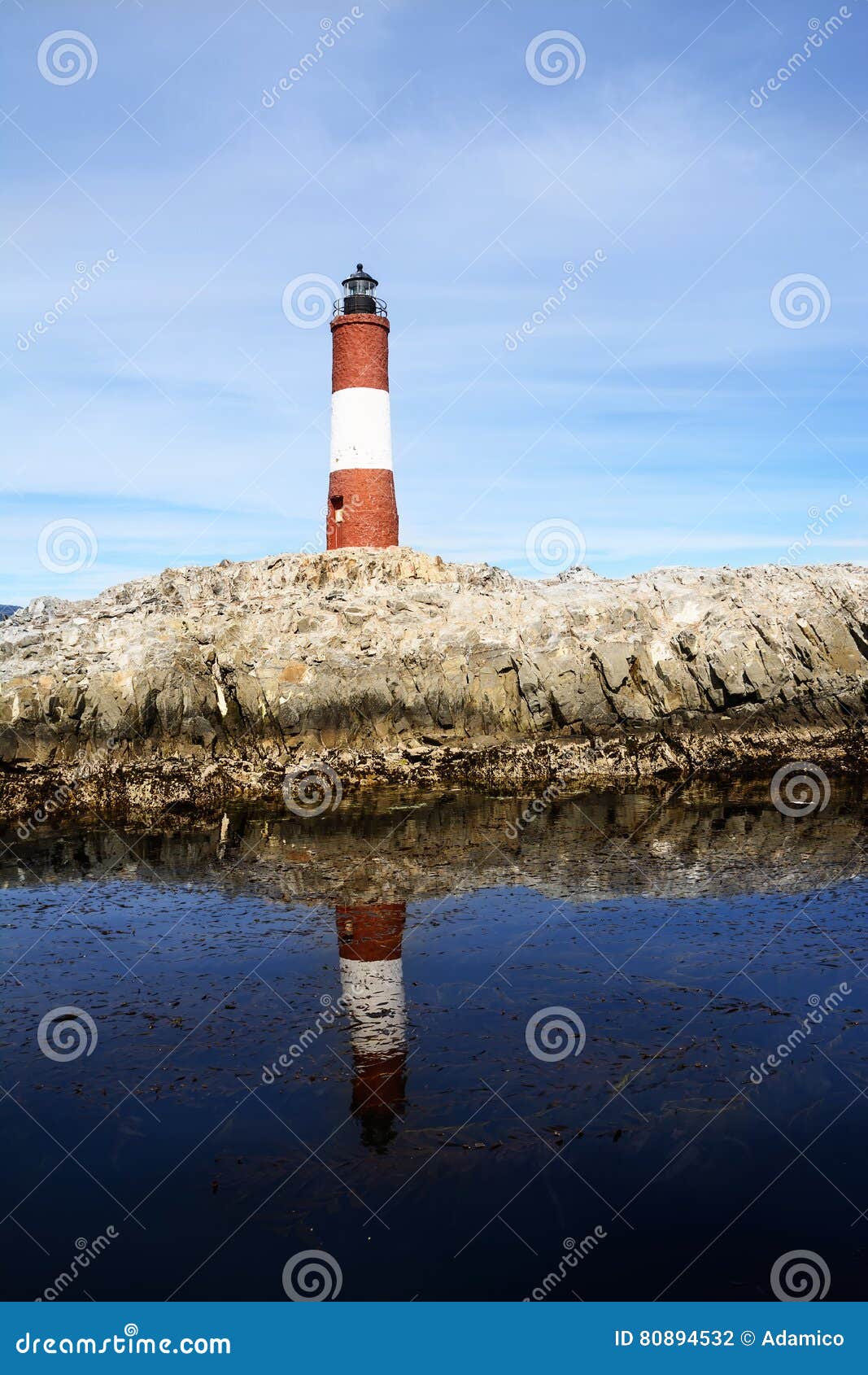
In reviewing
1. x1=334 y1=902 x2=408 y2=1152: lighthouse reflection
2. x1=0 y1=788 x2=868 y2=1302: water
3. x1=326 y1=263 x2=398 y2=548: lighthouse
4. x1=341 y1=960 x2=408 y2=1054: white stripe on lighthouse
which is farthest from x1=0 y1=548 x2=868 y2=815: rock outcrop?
x1=341 y1=960 x2=408 y2=1054: white stripe on lighthouse

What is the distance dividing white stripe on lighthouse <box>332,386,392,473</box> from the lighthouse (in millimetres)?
39

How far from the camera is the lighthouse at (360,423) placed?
4894cm

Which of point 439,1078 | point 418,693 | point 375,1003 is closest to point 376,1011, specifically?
point 375,1003

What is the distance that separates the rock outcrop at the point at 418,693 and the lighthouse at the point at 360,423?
5512 millimetres

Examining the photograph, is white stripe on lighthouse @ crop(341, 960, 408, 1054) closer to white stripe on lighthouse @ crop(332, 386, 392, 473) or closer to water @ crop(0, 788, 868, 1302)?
water @ crop(0, 788, 868, 1302)

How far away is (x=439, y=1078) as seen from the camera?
47.1 feet

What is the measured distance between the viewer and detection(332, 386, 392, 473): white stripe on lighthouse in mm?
49031

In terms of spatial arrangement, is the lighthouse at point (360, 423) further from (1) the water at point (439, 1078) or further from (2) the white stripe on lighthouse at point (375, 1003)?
(2) the white stripe on lighthouse at point (375, 1003)

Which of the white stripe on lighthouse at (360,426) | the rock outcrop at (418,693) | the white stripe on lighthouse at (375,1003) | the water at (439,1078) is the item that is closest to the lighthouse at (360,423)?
the white stripe on lighthouse at (360,426)

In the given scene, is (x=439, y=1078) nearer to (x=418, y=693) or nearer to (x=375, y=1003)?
(x=375, y=1003)

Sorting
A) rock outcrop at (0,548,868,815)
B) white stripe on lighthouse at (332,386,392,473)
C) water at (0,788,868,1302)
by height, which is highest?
white stripe on lighthouse at (332,386,392,473)

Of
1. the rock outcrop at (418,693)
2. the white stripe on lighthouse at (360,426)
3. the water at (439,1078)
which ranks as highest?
the white stripe on lighthouse at (360,426)

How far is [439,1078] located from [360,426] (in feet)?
129

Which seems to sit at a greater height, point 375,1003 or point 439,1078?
point 375,1003
